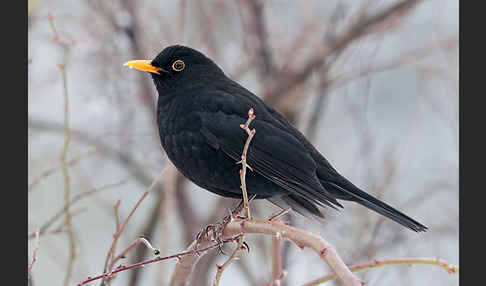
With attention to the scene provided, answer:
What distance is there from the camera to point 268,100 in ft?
13.6

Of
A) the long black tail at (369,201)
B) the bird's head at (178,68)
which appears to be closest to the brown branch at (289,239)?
the long black tail at (369,201)

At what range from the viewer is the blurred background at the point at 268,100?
3926mm

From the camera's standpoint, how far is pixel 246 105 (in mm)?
2959

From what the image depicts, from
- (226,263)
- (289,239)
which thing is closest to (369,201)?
(289,239)

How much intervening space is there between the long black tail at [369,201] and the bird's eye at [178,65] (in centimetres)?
95

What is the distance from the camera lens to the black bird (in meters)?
2.74

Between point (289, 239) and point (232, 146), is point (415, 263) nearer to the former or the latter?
point (289, 239)

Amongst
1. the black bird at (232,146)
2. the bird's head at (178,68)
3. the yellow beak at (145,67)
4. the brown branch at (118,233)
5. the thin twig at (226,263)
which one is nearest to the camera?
the thin twig at (226,263)

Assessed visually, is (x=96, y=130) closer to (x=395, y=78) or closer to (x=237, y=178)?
(x=237, y=178)

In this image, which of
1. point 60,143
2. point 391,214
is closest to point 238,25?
point 60,143

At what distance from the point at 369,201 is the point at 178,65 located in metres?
1.22

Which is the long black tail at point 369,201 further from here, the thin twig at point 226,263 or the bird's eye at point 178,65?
the bird's eye at point 178,65

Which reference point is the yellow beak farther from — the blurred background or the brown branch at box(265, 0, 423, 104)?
the brown branch at box(265, 0, 423, 104)

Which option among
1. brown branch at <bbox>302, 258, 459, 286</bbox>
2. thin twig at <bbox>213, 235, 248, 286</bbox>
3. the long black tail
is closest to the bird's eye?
the long black tail
